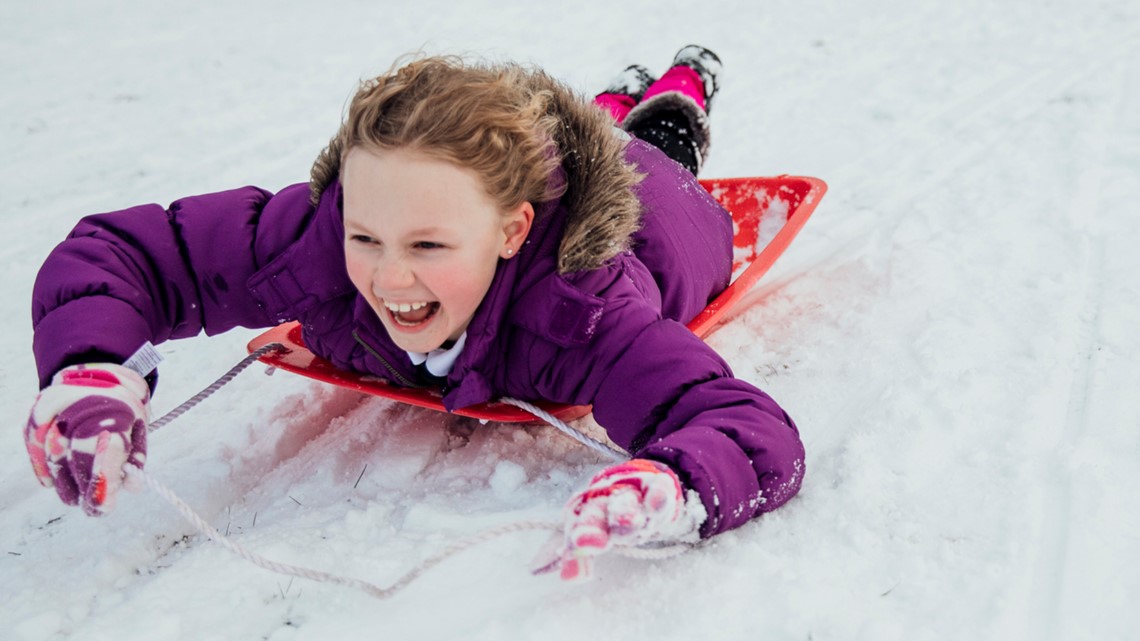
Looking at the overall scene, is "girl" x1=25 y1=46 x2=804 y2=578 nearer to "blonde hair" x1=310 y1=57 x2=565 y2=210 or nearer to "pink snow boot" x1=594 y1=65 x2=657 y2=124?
"blonde hair" x1=310 y1=57 x2=565 y2=210

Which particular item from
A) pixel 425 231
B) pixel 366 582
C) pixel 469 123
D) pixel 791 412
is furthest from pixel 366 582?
pixel 791 412

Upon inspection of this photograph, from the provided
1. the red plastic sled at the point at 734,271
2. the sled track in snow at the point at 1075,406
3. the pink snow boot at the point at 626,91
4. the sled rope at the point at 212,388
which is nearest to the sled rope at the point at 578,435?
the red plastic sled at the point at 734,271

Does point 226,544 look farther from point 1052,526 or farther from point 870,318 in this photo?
point 870,318

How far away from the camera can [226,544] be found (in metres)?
1.40

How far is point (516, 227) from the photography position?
1.60 m

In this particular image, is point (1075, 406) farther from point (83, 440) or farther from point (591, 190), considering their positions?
point (83, 440)

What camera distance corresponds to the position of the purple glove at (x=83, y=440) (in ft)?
4.41

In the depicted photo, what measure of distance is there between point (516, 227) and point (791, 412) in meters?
0.70

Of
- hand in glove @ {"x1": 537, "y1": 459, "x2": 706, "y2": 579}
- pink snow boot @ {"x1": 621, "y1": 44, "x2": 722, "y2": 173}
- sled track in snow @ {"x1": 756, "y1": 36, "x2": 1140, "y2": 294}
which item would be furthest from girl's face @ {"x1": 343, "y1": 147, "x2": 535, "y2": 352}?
pink snow boot @ {"x1": 621, "y1": 44, "x2": 722, "y2": 173}

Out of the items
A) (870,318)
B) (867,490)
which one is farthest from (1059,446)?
(870,318)

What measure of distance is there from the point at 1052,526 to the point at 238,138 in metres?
2.92

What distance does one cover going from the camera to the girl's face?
1449mm

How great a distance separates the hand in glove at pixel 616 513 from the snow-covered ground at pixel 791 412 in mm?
143

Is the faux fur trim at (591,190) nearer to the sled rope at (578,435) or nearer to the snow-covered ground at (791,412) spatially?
the sled rope at (578,435)
